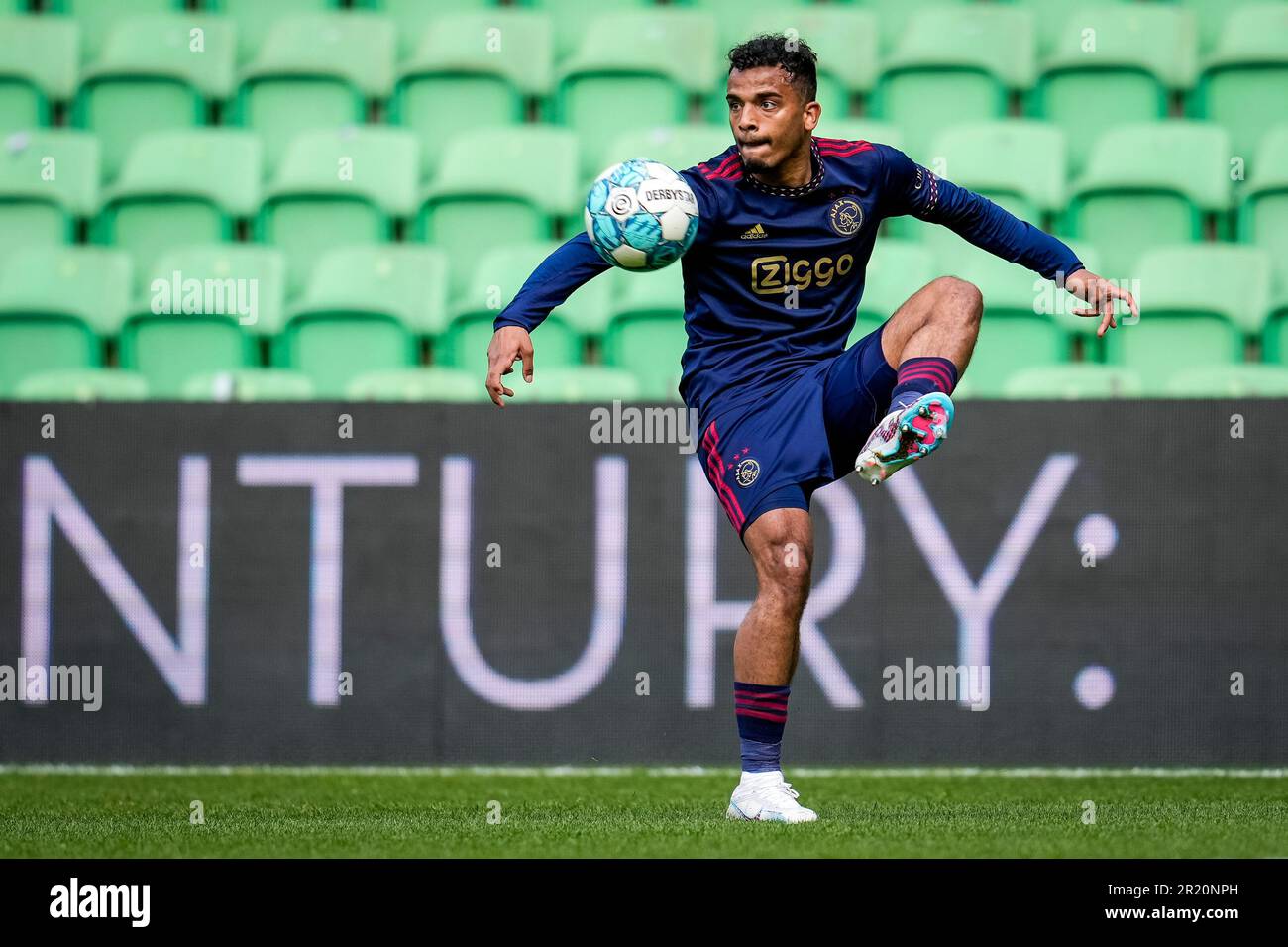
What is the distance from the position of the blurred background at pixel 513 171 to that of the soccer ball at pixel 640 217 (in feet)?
10.1

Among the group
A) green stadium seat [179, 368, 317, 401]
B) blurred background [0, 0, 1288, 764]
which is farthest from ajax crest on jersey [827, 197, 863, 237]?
green stadium seat [179, 368, 317, 401]

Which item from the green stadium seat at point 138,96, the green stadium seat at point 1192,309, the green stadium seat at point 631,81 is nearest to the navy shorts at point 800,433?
the green stadium seat at point 1192,309

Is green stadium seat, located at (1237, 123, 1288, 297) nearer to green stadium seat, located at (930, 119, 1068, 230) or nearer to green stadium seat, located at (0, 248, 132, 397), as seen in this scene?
green stadium seat, located at (930, 119, 1068, 230)

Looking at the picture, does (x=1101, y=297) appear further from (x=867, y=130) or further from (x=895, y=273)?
(x=867, y=130)

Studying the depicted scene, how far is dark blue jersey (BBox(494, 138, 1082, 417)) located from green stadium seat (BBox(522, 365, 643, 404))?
2.89 m

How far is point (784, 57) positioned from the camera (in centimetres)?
523

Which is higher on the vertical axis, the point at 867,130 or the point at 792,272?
the point at 867,130

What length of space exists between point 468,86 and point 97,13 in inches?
94.8

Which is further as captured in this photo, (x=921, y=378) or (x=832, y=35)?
(x=832, y=35)

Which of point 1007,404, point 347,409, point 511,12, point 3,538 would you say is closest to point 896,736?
point 1007,404

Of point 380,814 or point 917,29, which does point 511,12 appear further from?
point 380,814

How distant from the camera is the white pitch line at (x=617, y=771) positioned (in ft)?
25.1

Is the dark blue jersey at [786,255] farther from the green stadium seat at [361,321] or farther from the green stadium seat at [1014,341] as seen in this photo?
the green stadium seat at [361,321]

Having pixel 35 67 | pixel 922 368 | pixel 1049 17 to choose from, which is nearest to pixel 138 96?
pixel 35 67
